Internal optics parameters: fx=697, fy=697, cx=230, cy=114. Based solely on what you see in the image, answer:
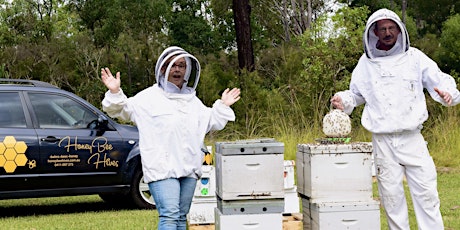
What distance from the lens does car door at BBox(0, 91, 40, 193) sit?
27.9 feet

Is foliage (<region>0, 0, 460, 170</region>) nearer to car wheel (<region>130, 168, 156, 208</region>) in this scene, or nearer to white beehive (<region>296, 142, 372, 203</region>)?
car wheel (<region>130, 168, 156, 208</region>)

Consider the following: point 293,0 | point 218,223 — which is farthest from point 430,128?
point 293,0

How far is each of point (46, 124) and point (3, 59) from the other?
1697 centimetres

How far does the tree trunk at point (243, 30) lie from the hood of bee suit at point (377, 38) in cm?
1557

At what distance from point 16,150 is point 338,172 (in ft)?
14.9

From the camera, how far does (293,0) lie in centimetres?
3712

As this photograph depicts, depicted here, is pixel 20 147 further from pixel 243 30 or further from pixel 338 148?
pixel 243 30

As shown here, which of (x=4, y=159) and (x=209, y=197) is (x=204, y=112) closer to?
(x=209, y=197)

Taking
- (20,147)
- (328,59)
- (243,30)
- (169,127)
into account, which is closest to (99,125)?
(20,147)

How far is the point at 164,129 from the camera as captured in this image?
545 cm

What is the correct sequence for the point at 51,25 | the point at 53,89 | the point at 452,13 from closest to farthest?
the point at 53,89, the point at 51,25, the point at 452,13

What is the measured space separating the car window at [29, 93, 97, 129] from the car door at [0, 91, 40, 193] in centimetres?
20

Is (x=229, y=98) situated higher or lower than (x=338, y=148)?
higher

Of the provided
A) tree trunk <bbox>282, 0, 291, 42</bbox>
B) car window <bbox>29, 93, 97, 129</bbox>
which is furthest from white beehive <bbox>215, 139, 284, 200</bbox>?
tree trunk <bbox>282, 0, 291, 42</bbox>
